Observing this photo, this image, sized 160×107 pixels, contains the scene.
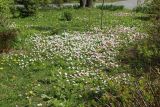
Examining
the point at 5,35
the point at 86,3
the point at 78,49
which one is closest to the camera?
the point at 5,35

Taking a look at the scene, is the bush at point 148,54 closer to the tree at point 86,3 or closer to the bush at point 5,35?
the bush at point 5,35

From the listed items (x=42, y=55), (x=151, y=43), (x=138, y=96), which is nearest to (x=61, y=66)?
(x=42, y=55)

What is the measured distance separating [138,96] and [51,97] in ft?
21.4

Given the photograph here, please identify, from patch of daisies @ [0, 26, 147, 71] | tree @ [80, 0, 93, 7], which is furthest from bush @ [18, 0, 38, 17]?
patch of daisies @ [0, 26, 147, 71]

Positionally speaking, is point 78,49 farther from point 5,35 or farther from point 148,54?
point 148,54

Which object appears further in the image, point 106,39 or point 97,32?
point 97,32

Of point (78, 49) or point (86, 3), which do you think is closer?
point (78, 49)

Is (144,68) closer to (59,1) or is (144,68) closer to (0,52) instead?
(0,52)

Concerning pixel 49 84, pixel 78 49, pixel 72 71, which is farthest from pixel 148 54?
pixel 78 49

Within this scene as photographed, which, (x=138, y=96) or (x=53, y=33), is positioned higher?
(x=138, y=96)

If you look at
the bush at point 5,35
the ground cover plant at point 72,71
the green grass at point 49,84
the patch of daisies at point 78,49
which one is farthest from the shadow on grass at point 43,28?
the bush at point 5,35

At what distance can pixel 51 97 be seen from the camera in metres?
11.9

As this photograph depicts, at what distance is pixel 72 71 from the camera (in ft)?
48.9

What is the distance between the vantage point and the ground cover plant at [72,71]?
407 inches
